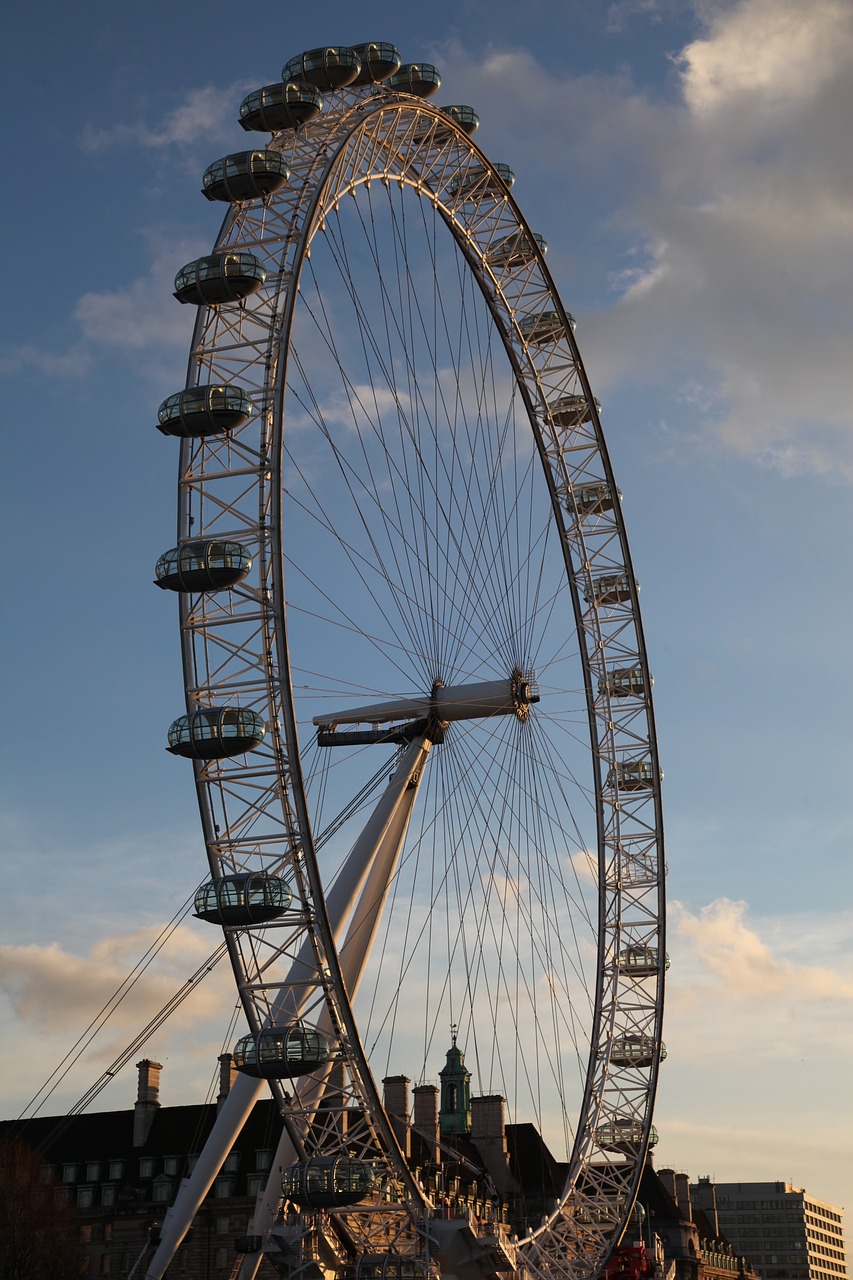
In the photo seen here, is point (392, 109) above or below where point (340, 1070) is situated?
above

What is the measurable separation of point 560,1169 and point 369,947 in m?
46.5

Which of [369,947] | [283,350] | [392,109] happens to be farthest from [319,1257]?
[392,109]

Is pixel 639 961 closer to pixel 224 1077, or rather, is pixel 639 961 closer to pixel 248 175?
pixel 224 1077

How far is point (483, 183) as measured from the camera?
213ft

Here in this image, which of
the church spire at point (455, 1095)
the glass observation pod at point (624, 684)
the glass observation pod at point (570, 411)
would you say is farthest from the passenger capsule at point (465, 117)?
the church spire at point (455, 1095)

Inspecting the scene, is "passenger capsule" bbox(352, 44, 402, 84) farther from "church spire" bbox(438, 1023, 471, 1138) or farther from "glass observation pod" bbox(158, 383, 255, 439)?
"church spire" bbox(438, 1023, 471, 1138)

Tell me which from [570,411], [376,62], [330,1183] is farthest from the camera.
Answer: [570,411]

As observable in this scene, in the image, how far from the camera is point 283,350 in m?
46.7

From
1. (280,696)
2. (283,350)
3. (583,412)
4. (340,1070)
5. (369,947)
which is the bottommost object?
(340,1070)

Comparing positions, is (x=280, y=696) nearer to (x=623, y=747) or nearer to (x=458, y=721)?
(x=458, y=721)

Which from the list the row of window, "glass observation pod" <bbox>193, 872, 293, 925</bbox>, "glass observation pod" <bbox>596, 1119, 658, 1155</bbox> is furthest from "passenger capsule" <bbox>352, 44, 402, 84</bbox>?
the row of window

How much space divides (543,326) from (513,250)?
3390mm

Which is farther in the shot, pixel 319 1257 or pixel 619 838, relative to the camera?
pixel 619 838

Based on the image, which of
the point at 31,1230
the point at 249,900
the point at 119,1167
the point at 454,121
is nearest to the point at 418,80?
the point at 454,121
